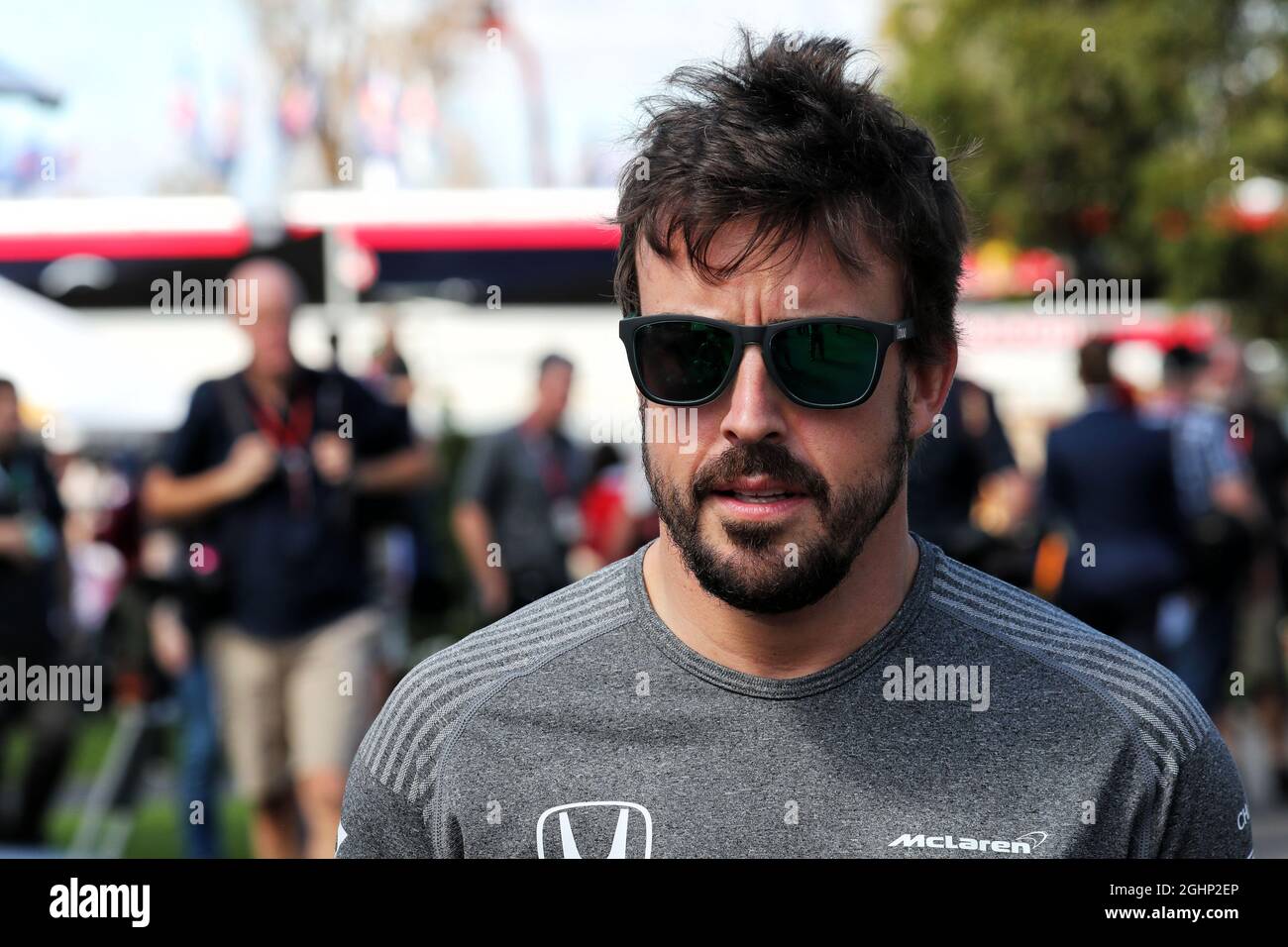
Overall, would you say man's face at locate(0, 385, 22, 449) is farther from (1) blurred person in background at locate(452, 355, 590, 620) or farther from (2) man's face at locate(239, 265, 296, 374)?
(1) blurred person in background at locate(452, 355, 590, 620)

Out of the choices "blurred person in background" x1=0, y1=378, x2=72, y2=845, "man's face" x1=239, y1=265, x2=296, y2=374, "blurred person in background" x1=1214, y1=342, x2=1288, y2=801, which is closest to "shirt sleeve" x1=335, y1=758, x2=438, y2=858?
"man's face" x1=239, y1=265, x2=296, y2=374

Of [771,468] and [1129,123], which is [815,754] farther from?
[1129,123]

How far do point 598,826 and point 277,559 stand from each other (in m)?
4.03

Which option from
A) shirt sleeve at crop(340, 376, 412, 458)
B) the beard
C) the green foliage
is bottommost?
the beard

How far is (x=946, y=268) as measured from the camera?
7.13 ft

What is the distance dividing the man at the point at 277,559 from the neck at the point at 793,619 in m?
3.86

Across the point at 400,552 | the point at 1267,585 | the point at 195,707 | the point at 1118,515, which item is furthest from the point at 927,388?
the point at 400,552

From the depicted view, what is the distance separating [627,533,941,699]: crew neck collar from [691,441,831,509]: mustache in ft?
0.59

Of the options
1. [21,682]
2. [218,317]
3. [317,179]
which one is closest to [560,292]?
[218,317]

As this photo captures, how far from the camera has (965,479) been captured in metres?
6.75

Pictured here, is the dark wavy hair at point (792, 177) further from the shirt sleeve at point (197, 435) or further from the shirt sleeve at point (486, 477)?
the shirt sleeve at point (486, 477)

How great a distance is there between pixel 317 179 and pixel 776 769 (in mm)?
20962

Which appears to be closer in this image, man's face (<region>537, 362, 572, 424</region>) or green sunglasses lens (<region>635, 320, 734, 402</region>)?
green sunglasses lens (<region>635, 320, 734, 402</region>)

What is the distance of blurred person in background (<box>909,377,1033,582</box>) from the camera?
6.57 metres
